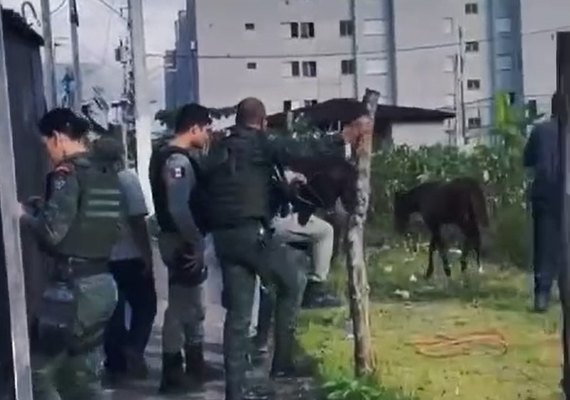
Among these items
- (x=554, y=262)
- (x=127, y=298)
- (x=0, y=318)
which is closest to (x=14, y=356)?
(x=0, y=318)

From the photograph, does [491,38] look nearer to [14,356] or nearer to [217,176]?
[217,176]

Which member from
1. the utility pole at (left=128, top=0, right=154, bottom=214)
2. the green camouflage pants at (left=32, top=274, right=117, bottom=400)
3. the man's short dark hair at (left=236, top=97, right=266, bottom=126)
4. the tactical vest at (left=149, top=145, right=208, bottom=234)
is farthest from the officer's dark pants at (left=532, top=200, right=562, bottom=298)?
the green camouflage pants at (left=32, top=274, right=117, bottom=400)

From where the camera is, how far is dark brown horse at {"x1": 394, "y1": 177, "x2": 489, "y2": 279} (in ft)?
10.3

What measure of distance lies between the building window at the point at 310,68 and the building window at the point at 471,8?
17.1 inches

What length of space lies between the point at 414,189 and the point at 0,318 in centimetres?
118

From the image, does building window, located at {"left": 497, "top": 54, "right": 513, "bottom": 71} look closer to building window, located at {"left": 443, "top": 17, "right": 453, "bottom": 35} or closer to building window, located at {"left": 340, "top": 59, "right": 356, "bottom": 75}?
building window, located at {"left": 443, "top": 17, "right": 453, "bottom": 35}

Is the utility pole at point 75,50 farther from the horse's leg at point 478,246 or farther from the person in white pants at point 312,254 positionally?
the horse's leg at point 478,246

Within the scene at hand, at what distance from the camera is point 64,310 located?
318 centimetres

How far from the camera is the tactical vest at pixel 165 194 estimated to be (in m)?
3.06

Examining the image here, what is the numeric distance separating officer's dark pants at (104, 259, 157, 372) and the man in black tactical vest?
0.18 ft

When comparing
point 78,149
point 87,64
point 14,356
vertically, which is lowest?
point 14,356

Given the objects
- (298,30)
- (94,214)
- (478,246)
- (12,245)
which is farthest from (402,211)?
(12,245)

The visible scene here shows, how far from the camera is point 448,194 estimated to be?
3152mm

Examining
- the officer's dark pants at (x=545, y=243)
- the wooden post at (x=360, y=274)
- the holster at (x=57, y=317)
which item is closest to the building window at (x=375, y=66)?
the wooden post at (x=360, y=274)
